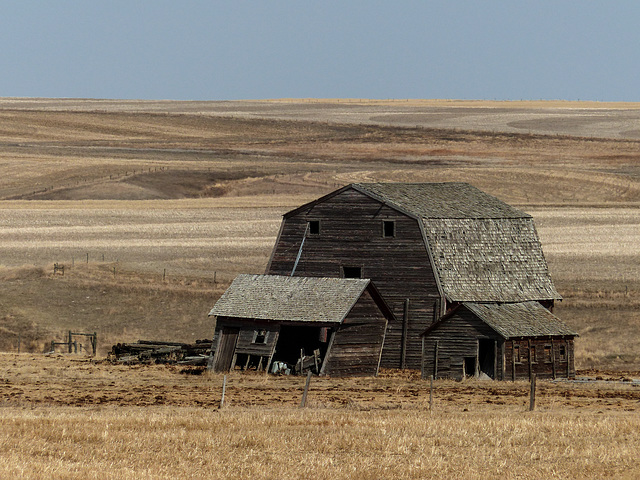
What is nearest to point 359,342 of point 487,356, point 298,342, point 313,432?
point 298,342

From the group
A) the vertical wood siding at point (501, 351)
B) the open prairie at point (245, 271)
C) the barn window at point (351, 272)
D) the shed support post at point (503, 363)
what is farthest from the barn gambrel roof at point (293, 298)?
the shed support post at point (503, 363)

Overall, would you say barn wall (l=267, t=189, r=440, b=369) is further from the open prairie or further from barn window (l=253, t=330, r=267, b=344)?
barn window (l=253, t=330, r=267, b=344)

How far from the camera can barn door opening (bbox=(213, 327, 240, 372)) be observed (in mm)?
45562

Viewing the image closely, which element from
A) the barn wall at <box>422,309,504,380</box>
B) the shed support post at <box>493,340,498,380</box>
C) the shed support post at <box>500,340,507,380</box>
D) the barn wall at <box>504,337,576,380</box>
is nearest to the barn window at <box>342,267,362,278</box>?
the barn wall at <box>422,309,504,380</box>

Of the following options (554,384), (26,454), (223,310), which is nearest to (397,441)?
(26,454)

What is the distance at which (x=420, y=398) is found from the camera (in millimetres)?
37094

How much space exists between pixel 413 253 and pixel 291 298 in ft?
17.9

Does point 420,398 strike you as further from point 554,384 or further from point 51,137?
point 51,137

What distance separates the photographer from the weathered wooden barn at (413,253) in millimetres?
47906

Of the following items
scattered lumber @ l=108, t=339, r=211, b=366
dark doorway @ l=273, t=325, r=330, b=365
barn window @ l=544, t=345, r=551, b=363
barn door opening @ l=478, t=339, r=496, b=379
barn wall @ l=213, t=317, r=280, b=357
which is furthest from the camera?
dark doorway @ l=273, t=325, r=330, b=365

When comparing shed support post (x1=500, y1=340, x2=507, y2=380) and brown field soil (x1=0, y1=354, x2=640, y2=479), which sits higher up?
shed support post (x1=500, y1=340, x2=507, y2=380)

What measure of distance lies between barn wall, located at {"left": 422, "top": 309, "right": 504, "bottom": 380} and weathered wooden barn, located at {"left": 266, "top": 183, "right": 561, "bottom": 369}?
4.71 feet

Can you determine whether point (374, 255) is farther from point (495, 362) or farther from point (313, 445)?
point (313, 445)

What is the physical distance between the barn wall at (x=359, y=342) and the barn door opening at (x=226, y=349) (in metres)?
3.58
